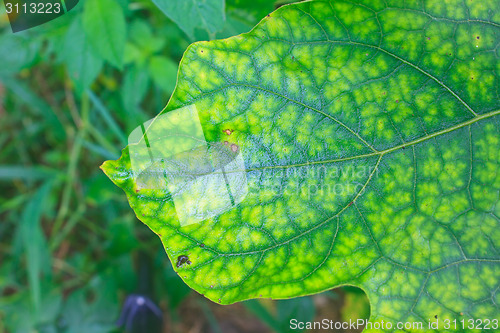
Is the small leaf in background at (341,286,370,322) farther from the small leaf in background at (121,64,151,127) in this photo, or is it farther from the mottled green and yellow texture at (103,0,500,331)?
the small leaf in background at (121,64,151,127)

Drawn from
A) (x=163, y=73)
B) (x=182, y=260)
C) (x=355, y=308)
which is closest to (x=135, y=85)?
(x=163, y=73)

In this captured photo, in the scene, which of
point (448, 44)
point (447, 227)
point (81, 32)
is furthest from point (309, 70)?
point (81, 32)

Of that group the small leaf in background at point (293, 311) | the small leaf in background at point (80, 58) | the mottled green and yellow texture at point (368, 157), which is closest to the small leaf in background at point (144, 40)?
the small leaf in background at point (80, 58)

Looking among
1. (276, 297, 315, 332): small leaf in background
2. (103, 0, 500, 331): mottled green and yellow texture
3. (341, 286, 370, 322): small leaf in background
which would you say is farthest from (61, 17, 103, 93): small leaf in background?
(341, 286, 370, 322): small leaf in background

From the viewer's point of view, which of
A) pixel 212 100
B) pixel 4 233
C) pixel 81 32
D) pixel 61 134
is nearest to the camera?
pixel 212 100

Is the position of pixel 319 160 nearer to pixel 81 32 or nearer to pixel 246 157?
pixel 246 157
